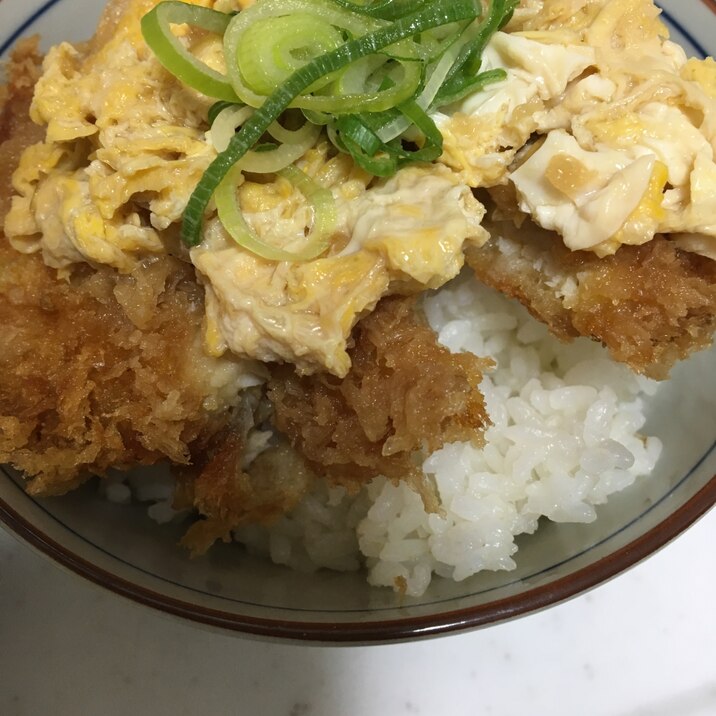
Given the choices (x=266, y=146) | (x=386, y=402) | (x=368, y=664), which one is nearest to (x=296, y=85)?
(x=266, y=146)

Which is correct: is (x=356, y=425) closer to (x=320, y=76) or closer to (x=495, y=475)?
(x=495, y=475)

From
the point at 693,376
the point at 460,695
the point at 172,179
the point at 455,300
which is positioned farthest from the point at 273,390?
the point at 693,376

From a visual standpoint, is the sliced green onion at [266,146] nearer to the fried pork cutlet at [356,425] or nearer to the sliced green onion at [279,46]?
the sliced green onion at [279,46]

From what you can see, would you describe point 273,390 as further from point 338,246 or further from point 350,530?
point 350,530

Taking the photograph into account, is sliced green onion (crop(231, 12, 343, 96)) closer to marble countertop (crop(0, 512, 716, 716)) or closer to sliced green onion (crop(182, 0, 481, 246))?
sliced green onion (crop(182, 0, 481, 246))

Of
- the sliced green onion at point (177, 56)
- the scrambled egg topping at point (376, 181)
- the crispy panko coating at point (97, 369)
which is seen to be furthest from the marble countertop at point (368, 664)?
the sliced green onion at point (177, 56)

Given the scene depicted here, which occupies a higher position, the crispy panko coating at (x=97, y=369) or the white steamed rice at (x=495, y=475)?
the crispy panko coating at (x=97, y=369)
